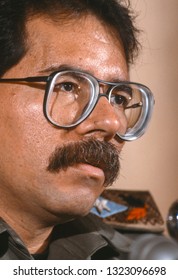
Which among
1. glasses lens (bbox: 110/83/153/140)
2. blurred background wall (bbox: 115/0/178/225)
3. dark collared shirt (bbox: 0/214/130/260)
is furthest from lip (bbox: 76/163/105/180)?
blurred background wall (bbox: 115/0/178/225)

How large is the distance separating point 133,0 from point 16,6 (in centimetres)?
48

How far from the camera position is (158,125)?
1466 millimetres

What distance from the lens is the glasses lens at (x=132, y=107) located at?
1.00 m

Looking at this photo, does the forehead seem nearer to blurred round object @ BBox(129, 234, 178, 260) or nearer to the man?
the man

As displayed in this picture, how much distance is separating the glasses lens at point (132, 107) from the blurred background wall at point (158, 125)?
0.31 meters

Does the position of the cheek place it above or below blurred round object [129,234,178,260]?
above

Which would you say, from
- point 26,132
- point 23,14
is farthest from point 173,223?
point 23,14

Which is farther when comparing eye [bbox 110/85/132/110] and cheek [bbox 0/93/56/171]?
eye [bbox 110/85/132/110]

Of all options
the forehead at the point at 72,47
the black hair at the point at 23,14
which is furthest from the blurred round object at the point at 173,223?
the black hair at the point at 23,14

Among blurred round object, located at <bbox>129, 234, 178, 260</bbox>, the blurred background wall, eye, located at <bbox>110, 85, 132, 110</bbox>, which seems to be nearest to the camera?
blurred round object, located at <bbox>129, 234, 178, 260</bbox>

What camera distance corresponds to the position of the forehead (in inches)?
34.1

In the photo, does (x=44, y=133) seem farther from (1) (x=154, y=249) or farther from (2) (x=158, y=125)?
(2) (x=158, y=125)

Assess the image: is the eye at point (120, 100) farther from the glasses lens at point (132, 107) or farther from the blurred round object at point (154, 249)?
the blurred round object at point (154, 249)

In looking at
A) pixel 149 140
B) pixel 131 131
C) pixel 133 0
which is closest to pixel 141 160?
pixel 149 140
